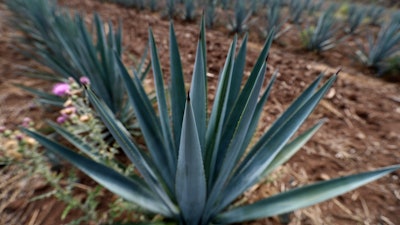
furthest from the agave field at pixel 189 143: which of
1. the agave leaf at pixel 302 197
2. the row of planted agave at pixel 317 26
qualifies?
the row of planted agave at pixel 317 26

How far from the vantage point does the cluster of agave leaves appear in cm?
67

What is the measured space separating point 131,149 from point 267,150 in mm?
426

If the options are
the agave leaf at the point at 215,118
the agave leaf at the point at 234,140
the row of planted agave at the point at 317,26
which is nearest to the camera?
the agave leaf at the point at 234,140

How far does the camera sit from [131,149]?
0.70 m

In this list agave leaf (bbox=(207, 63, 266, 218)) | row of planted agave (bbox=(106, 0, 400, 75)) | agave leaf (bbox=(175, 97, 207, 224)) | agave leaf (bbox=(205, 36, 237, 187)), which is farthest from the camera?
row of planted agave (bbox=(106, 0, 400, 75))

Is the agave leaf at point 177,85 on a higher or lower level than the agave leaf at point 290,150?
higher

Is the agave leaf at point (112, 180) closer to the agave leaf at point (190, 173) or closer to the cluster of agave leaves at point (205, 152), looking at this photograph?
the cluster of agave leaves at point (205, 152)

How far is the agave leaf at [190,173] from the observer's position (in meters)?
0.53

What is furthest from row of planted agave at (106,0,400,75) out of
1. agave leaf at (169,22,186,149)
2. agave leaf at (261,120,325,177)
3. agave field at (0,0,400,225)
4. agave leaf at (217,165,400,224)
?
agave leaf at (169,22,186,149)

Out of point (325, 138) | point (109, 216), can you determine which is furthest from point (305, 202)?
point (325, 138)

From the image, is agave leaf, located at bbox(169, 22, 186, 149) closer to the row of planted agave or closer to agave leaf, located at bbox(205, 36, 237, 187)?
agave leaf, located at bbox(205, 36, 237, 187)

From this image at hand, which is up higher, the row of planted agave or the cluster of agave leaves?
the cluster of agave leaves

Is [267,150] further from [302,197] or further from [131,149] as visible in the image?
[131,149]

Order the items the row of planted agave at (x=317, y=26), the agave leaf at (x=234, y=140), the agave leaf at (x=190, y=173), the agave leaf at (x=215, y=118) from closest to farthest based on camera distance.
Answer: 1. the agave leaf at (x=190, y=173)
2. the agave leaf at (x=234, y=140)
3. the agave leaf at (x=215, y=118)
4. the row of planted agave at (x=317, y=26)
